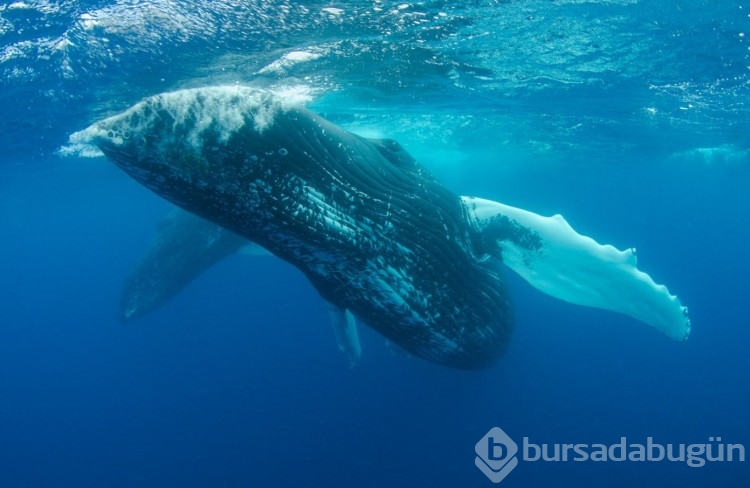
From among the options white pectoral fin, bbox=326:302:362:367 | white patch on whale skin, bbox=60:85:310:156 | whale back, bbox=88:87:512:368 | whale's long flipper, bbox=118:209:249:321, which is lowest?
whale's long flipper, bbox=118:209:249:321

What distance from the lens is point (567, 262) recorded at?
21.5ft

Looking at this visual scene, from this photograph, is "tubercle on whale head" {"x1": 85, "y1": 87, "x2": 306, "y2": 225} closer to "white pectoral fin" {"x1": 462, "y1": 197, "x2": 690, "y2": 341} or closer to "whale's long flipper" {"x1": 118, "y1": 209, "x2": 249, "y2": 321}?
"white pectoral fin" {"x1": 462, "y1": 197, "x2": 690, "y2": 341}

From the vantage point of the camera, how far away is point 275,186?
3383mm

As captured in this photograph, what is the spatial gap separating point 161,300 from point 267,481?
23.6 feet

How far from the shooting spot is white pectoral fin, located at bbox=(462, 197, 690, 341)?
6457 millimetres

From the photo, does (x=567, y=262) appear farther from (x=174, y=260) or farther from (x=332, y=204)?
(x=174, y=260)

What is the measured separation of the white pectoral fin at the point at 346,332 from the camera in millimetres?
5758

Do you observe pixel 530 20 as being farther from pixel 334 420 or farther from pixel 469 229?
pixel 334 420
